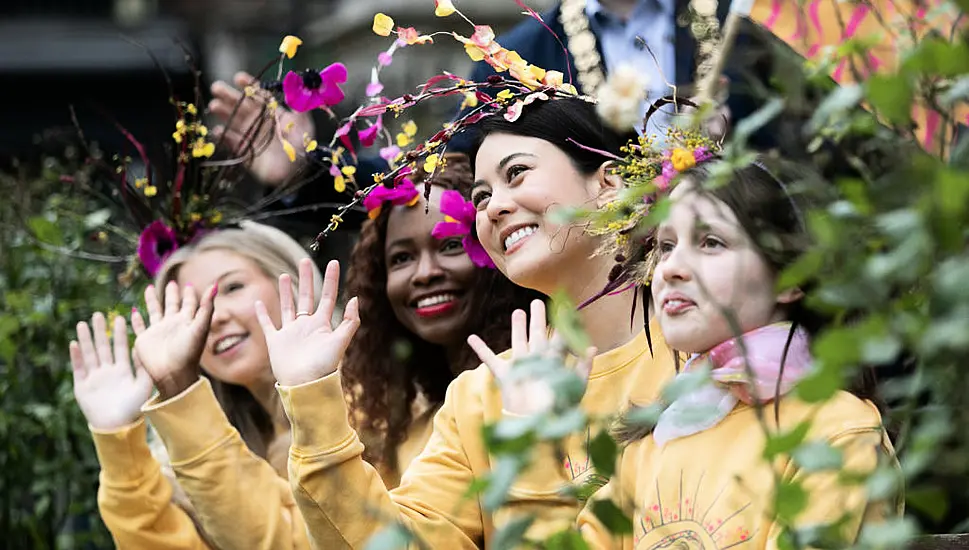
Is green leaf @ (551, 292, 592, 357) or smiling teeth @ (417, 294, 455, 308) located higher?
green leaf @ (551, 292, 592, 357)

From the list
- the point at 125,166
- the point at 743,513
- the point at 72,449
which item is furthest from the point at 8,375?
the point at 743,513

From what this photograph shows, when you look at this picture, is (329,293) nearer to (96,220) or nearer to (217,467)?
(217,467)

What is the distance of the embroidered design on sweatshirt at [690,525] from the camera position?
6.75ft

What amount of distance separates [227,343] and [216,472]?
0.51 meters

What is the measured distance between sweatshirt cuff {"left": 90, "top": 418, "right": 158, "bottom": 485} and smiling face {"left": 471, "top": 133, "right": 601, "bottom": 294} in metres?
1.09

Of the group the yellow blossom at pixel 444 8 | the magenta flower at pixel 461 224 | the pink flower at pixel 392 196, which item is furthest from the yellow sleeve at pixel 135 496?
the yellow blossom at pixel 444 8

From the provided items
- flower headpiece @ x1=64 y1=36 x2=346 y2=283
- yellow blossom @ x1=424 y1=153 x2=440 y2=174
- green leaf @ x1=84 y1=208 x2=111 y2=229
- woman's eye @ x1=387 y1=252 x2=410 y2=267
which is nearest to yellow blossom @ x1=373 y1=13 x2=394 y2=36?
yellow blossom @ x1=424 y1=153 x2=440 y2=174

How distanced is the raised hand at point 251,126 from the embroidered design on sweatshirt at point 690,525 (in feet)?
5.72

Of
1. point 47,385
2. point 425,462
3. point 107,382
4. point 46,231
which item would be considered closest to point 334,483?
point 425,462

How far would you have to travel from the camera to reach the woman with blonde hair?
3086mm

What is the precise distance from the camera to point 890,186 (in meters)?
1.12

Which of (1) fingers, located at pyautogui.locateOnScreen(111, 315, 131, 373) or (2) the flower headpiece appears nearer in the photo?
(1) fingers, located at pyautogui.locateOnScreen(111, 315, 131, 373)

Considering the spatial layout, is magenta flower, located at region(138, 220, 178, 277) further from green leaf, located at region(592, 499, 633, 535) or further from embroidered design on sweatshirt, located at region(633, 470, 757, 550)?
green leaf, located at region(592, 499, 633, 535)

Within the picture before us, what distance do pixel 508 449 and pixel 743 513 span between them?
3.19ft
